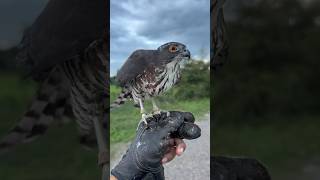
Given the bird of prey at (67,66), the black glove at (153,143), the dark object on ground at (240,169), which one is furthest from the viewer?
the dark object on ground at (240,169)

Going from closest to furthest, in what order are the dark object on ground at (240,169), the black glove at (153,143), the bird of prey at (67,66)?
the black glove at (153,143) → the bird of prey at (67,66) → the dark object on ground at (240,169)

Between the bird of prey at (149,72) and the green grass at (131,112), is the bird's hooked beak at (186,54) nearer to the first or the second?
the bird of prey at (149,72)

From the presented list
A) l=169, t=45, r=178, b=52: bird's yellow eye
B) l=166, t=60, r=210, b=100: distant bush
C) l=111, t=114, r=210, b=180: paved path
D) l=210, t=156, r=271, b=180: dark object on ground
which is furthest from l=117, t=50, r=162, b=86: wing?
l=210, t=156, r=271, b=180: dark object on ground

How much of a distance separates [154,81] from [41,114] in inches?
33.8

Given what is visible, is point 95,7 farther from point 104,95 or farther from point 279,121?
point 279,121

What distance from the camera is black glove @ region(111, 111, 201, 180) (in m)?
4.11

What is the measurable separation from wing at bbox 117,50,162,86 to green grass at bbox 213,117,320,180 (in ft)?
2.49

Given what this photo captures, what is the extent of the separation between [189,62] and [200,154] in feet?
2.08

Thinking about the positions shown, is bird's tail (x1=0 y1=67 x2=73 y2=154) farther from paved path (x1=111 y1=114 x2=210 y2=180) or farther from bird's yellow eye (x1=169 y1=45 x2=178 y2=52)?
bird's yellow eye (x1=169 y1=45 x2=178 y2=52)

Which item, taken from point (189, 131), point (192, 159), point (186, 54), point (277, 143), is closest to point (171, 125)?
point (189, 131)

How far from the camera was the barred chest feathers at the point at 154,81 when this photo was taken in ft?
13.6

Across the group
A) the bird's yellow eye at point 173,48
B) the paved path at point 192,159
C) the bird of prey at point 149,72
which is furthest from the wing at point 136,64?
the paved path at point 192,159

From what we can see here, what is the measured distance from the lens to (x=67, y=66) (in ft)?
14.1

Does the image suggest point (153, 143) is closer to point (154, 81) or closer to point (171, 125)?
point (171, 125)
